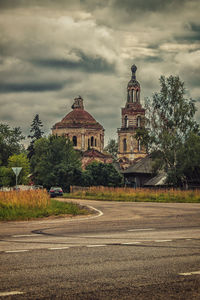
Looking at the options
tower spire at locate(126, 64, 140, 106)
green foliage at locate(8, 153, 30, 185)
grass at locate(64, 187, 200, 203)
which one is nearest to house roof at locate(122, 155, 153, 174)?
green foliage at locate(8, 153, 30, 185)

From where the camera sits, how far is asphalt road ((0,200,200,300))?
5.95 metres

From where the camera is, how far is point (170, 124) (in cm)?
5591

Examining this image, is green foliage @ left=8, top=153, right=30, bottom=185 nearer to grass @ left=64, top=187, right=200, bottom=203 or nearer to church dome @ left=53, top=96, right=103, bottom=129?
grass @ left=64, top=187, right=200, bottom=203

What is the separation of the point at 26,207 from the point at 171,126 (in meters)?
37.6

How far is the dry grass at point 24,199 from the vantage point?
2105cm

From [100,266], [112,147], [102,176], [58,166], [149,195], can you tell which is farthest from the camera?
[112,147]

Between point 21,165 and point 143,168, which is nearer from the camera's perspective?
point 143,168

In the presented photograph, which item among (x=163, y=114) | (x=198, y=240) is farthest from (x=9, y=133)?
(x=198, y=240)

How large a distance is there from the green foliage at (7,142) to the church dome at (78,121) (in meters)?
15.8

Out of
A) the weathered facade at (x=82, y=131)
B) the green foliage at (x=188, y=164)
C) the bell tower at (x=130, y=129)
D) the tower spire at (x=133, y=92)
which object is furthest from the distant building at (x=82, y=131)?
the green foliage at (x=188, y=164)

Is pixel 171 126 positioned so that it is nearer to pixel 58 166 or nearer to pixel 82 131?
pixel 58 166

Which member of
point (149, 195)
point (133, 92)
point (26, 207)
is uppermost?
point (133, 92)

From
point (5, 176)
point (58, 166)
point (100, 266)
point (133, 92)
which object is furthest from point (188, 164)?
point (133, 92)

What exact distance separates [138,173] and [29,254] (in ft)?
215
